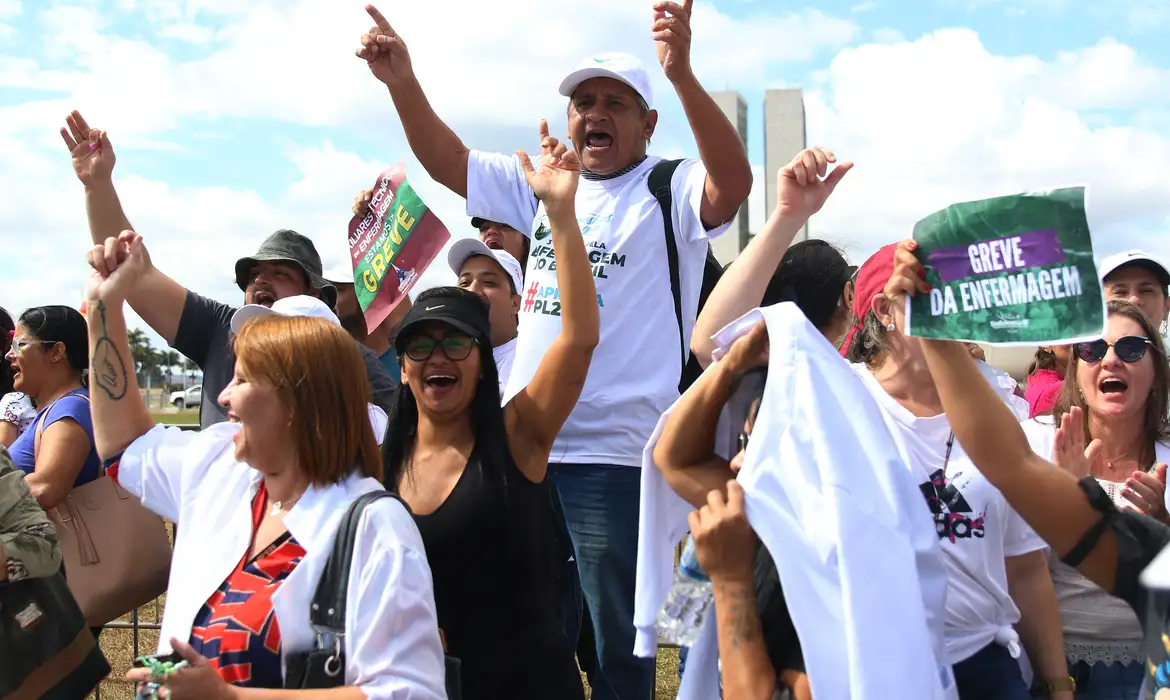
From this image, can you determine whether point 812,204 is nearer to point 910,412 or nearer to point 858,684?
point 910,412

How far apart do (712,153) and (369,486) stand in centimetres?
168

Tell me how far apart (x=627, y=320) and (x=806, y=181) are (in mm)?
1036

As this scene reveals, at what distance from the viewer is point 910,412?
2826 millimetres

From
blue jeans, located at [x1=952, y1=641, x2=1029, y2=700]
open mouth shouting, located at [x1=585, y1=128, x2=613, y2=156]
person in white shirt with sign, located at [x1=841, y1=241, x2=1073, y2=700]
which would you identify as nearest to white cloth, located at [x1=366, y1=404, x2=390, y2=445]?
open mouth shouting, located at [x1=585, y1=128, x2=613, y2=156]

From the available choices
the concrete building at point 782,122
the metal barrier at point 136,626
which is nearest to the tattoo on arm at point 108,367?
the metal barrier at point 136,626

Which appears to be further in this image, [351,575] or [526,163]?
[526,163]

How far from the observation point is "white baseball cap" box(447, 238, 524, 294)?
4.73 meters

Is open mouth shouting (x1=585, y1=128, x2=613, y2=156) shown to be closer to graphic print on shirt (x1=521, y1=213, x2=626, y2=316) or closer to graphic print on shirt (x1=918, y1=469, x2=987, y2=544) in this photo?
graphic print on shirt (x1=521, y1=213, x2=626, y2=316)

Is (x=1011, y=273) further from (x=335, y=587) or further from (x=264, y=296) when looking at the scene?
(x=264, y=296)

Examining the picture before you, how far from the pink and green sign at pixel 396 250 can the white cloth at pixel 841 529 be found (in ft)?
9.14

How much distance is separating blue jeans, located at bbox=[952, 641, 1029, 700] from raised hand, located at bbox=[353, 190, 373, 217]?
3.32 meters

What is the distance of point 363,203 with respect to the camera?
509 centimetres

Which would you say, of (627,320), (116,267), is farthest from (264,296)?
(627,320)

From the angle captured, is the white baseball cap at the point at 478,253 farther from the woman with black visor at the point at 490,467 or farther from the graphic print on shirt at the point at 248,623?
the graphic print on shirt at the point at 248,623
